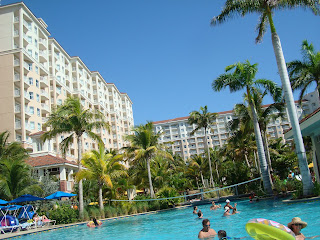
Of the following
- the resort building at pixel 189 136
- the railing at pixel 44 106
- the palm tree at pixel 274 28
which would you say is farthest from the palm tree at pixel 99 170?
the resort building at pixel 189 136

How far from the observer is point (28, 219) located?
2545 cm

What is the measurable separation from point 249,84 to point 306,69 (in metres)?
6.15

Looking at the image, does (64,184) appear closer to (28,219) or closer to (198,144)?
(28,219)

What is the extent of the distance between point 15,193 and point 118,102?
222ft

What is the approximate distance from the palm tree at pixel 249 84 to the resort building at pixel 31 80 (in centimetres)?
2197

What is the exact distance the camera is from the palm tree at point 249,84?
998 inches

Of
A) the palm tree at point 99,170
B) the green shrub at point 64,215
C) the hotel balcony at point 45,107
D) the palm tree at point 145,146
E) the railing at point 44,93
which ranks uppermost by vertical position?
the railing at point 44,93

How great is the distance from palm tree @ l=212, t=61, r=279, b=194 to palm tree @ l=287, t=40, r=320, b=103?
14.2 ft

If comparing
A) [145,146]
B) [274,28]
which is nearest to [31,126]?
[145,146]

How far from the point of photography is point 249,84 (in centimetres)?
2608

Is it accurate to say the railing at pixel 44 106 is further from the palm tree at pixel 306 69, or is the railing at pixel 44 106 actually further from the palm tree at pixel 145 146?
the palm tree at pixel 306 69

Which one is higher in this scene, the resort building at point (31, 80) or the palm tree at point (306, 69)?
the resort building at point (31, 80)

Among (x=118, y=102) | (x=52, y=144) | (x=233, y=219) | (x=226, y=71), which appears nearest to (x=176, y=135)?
(x=118, y=102)

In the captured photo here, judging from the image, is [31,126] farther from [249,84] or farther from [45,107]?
[249,84]
